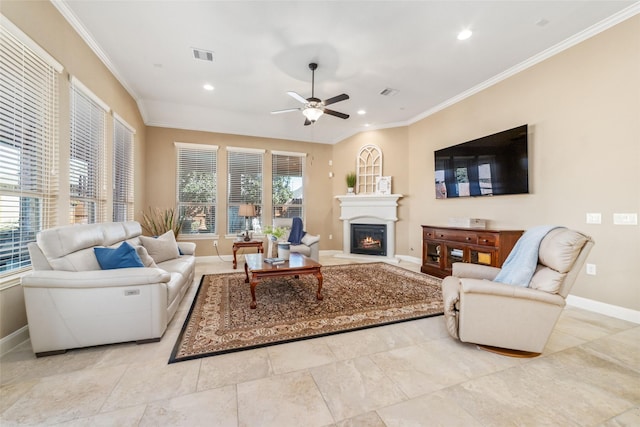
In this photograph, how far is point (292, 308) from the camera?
9.43 ft

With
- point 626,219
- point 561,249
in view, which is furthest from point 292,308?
point 626,219

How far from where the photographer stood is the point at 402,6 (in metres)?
2.54

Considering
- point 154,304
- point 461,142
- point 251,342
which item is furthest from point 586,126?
point 154,304

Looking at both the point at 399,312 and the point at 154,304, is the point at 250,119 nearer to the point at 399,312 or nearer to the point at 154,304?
the point at 154,304

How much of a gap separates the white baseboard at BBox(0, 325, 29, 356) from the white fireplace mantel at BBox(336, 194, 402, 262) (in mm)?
5127

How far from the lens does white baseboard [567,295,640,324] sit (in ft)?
8.56

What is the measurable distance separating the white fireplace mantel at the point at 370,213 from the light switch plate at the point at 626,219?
10.8 feet

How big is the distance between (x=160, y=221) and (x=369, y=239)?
184 inches

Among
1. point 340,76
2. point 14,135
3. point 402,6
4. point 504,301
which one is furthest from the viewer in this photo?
point 340,76

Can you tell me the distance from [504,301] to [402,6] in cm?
291

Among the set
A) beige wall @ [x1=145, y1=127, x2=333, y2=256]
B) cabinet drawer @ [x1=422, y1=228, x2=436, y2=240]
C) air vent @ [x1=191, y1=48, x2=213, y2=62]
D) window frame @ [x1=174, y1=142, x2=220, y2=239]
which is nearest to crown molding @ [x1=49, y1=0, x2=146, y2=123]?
air vent @ [x1=191, y1=48, x2=213, y2=62]

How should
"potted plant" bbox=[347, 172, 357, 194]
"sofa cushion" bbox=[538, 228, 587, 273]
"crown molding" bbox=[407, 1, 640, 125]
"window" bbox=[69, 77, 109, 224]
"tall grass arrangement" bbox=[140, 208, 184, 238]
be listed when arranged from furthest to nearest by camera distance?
1. "potted plant" bbox=[347, 172, 357, 194]
2. "tall grass arrangement" bbox=[140, 208, 184, 238]
3. "window" bbox=[69, 77, 109, 224]
4. "crown molding" bbox=[407, 1, 640, 125]
5. "sofa cushion" bbox=[538, 228, 587, 273]

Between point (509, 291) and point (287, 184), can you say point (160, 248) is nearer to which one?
point (287, 184)

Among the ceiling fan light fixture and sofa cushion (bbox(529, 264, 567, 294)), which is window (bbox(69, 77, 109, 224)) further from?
sofa cushion (bbox(529, 264, 567, 294))
